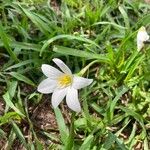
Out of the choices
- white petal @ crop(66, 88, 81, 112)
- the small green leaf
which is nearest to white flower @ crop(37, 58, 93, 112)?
white petal @ crop(66, 88, 81, 112)

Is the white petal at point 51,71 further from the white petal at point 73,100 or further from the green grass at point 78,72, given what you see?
the green grass at point 78,72

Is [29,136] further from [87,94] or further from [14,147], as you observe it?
[87,94]

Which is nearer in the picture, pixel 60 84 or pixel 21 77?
pixel 60 84

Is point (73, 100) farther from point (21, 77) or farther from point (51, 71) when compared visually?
point (21, 77)

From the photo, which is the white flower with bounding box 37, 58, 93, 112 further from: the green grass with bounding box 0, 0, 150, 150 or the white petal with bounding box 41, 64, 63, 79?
the green grass with bounding box 0, 0, 150, 150

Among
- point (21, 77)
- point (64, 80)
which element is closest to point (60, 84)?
point (64, 80)

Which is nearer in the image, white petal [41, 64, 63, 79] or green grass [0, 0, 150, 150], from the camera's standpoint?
white petal [41, 64, 63, 79]

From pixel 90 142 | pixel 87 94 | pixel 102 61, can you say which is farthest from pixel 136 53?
pixel 90 142
